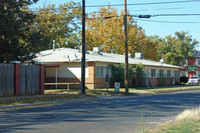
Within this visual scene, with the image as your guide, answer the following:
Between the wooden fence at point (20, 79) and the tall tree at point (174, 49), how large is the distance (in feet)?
161

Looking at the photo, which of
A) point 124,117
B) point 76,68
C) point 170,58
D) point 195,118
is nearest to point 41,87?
point 76,68

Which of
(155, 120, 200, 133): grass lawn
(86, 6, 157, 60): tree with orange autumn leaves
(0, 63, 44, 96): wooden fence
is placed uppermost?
(86, 6, 157, 60): tree with orange autumn leaves

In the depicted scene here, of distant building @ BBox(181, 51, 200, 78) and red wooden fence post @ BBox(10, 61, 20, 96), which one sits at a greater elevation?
distant building @ BBox(181, 51, 200, 78)

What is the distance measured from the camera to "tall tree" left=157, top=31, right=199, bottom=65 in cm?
6884

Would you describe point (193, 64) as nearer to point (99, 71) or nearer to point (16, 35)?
point (99, 71)

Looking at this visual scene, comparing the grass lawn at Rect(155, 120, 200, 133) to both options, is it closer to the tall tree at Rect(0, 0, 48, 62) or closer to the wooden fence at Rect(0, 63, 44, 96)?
the wooden fence at Rect(0, 63, 44, 96)

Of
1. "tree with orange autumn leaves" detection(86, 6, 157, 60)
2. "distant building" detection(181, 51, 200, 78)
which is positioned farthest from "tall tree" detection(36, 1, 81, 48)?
"distant building" detection(181, 51, 200, 78)

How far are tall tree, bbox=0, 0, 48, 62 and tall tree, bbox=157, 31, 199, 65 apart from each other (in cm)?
4670

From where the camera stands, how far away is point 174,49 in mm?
69938

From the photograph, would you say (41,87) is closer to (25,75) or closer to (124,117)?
(25,75)

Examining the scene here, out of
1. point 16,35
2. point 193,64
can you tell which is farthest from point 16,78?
point 193,64

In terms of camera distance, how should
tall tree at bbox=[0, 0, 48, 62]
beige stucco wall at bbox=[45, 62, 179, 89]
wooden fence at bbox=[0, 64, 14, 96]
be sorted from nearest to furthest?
wooden fence at bbox=[0, 64, 14, 96]
tall tree at bbox=[0, 0, 48, 62]
beige stucco wall at bbox=[45, 62, 179, 89]

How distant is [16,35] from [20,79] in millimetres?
4394

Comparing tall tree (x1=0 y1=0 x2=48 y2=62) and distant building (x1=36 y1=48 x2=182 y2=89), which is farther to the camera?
distant building (x1=36 y1=48 x2=182 y2=89)
